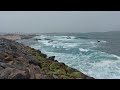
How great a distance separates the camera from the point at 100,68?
11938mm

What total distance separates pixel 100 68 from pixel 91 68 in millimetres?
438
